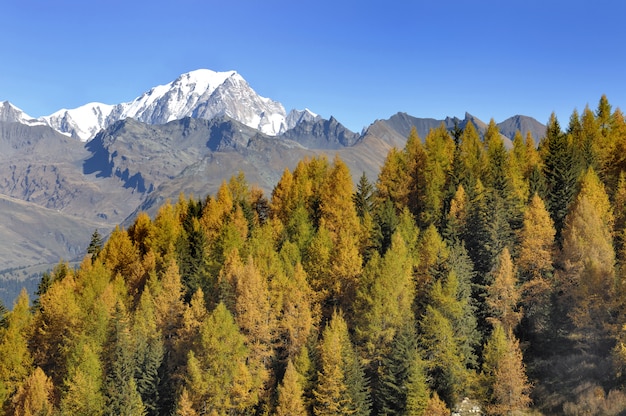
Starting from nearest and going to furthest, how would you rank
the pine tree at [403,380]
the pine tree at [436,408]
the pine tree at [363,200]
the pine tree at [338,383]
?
the pine tree at [436,408] → the pine tree at [403,380] → the pine tree at [338,383] → the pine tree at [363,200]

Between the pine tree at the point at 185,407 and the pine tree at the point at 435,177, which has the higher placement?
the pine tree at the point at 435,177

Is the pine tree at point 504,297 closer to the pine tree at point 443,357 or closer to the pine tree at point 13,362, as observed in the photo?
the pine tree at point 443,357

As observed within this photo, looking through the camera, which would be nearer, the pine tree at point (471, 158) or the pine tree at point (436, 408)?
the pine tree at point (436, 408)

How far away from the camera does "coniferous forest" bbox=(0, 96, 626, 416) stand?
5150 centimetres

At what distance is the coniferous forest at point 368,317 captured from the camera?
169ft

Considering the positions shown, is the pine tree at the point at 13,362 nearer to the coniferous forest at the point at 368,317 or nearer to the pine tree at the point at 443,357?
the coniferous forest at the point at 368,317

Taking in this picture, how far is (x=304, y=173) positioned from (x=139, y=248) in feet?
102

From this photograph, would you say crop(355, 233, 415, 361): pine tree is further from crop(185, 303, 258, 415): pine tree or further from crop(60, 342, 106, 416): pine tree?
crop(60, 342, 106, 416): pine tree

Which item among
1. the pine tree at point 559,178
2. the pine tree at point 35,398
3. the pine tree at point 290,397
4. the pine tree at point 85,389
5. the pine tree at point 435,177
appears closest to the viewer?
the pine tree at point 290,397

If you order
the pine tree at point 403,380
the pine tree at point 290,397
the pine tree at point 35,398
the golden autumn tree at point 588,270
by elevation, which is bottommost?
the pine tree at point 35,398

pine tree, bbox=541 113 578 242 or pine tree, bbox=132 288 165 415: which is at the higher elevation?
pine tree, bbox=541 113 578 242

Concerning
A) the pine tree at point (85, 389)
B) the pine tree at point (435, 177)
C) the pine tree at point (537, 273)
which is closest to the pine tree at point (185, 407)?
the pine tree at point (85, 389)

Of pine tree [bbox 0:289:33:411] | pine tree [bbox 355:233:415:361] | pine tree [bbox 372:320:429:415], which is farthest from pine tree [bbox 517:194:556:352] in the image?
pine tree [bbox 0:289:33:411]

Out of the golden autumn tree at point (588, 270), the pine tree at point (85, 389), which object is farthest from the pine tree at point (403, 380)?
the pine tree at point (85, 389)
